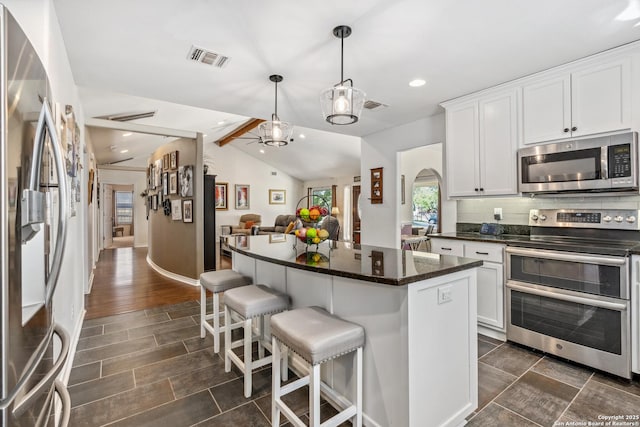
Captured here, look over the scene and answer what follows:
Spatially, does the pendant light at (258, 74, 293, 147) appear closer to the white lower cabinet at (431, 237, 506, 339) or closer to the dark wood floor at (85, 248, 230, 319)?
the white lower cabinet at (431, 237, 506, 339)

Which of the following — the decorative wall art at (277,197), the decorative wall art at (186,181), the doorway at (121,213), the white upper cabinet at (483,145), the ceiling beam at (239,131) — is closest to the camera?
the white upper cabinet at (483,145)

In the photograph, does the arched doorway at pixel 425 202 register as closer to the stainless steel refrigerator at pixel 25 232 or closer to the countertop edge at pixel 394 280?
the countertop edge at pixel 394 280

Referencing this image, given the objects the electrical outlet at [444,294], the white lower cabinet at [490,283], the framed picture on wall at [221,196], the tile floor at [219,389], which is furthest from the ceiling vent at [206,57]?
the framed picture on wall at [221,196]

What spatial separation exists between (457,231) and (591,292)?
1.59 m

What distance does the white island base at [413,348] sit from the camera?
155 centimetres

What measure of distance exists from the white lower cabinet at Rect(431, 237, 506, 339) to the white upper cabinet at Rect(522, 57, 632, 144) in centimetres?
107

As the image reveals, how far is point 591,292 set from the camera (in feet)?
7.64

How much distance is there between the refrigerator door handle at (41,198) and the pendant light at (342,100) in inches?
62.0

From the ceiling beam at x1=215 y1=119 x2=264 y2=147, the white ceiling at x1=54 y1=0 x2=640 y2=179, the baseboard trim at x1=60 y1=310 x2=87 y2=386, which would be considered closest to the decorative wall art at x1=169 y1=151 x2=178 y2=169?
the white ceiling at x1=54 y1=0 x2=640 y2=179

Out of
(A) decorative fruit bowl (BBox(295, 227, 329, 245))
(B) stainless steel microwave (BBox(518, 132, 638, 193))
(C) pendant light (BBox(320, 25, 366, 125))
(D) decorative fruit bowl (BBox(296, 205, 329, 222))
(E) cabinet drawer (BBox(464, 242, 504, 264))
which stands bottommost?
(E) cabinet drawer (BBox(464, 242, 504, 264))

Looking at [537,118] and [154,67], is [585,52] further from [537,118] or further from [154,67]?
[154,67]

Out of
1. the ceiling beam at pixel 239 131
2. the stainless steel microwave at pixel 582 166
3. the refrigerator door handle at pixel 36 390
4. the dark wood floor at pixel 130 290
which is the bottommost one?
the dark wood floor at pixel 130 290

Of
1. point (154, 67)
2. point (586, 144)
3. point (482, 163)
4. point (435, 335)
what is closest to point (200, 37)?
point (154, 67)

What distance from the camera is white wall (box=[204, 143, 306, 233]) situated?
34.8 feet
